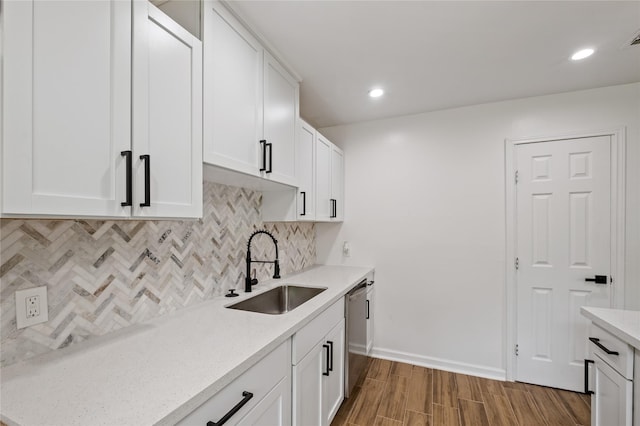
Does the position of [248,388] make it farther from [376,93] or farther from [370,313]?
[376,93]

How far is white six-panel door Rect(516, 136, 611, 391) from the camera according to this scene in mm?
2340

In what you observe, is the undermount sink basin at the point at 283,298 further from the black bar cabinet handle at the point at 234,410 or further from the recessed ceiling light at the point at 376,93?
the recessed ceiling light at the point at 376,93

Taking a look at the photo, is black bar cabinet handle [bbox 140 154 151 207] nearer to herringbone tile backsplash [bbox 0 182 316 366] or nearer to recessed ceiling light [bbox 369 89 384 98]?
herringbone tile backsplash [bbox 0 182 316 366]

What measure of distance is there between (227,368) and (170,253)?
80 centimetres

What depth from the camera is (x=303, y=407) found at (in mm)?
1467

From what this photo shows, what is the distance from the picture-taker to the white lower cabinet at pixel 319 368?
4.61ft

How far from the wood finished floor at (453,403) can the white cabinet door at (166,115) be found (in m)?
1.91

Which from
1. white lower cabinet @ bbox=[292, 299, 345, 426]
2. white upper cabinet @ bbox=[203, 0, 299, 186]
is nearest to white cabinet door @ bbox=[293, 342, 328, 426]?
white lower cabinet @ bbox=[292, 299, 345, 426]

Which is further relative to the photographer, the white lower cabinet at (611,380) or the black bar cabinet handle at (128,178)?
the white lower cabinet at (611,380)

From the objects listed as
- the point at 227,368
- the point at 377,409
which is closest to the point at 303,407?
the point at 227,368

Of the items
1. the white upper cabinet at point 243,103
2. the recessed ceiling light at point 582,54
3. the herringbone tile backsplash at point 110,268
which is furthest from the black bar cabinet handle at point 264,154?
the recessed ceiling light at point 582,54

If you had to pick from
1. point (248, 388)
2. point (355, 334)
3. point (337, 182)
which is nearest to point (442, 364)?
point (355, 334)

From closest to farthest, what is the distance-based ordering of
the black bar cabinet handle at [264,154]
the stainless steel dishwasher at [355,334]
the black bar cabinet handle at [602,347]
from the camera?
the black bar cabinet handle at [602,347], the black bar cabinet handle at [264,154], the stainless steel dishwasher at [355,334]

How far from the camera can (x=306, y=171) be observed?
2312mm
